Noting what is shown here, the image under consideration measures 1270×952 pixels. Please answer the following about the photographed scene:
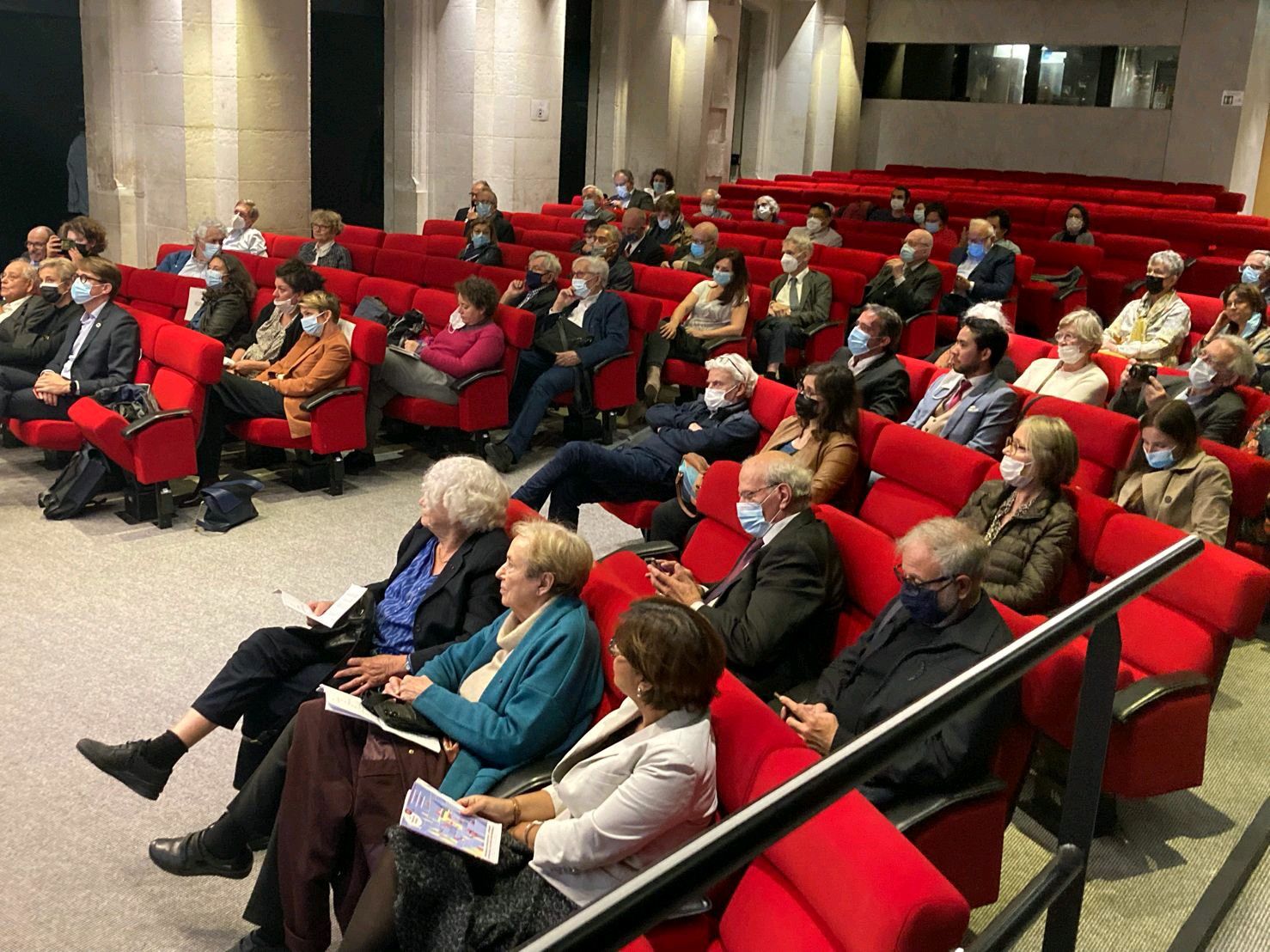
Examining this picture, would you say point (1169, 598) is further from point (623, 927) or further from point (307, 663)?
point (623, 927)

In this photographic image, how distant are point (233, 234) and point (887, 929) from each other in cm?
831

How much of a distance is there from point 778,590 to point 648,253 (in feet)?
21.6

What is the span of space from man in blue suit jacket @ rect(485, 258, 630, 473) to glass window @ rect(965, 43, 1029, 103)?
1319cm

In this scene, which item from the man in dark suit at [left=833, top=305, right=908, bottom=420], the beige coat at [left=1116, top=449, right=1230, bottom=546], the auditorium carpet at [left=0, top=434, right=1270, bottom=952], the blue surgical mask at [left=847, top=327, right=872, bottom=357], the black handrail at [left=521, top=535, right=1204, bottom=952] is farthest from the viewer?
the blue surgical mask at [left=847, top=327, right=872, bottom=357]

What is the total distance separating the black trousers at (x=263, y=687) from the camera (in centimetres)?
312

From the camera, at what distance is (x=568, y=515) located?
4895 millimetres

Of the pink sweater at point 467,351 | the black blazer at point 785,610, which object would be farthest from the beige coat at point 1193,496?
the pink sweater at point 467,351

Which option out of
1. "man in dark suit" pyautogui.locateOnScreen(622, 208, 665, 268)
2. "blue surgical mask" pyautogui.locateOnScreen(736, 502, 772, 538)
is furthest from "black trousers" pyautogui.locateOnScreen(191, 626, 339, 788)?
"man in dark suit" pyautogui.locateOnScreen(622, 208, 665, 268)

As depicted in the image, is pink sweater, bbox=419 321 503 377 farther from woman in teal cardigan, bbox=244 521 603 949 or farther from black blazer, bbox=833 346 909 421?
woman in teal cardigan, bbox=244 521 603 949

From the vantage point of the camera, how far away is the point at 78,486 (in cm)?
552

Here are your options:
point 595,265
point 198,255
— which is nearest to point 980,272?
point 595,265

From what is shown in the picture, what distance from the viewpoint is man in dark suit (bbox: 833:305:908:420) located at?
207 inches

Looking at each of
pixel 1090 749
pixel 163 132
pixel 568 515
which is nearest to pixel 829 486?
pixel 568 515

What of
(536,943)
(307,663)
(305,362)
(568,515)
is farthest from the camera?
(305,362)
